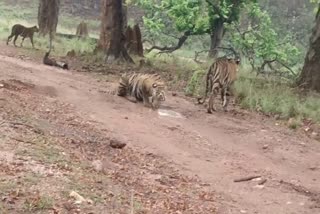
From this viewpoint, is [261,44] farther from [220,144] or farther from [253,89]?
[220,144]

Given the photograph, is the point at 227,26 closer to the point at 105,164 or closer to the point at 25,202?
the point at 105,164

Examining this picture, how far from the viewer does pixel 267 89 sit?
49.9ft

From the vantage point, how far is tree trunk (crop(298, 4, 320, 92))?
16.0 metres

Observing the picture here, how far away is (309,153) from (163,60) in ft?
37.1

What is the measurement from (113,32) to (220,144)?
986 cm

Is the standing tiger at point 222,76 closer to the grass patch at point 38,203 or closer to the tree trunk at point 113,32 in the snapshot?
the tree trunk at point 113,32

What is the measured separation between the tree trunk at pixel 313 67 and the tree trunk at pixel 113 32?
5.72 metres

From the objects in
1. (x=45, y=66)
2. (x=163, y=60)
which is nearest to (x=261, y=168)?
(x=45, y=66)

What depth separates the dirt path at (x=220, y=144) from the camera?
7.90 meters

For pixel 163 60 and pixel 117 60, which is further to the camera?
pixel 163 60

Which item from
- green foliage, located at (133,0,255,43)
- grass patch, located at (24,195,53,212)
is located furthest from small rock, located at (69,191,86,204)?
green foliage, located at (133,0,255,43)

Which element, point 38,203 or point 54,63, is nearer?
point 38,203

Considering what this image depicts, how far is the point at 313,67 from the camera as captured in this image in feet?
53.1

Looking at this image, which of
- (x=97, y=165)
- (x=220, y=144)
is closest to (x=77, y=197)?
(x=97, y=165)
